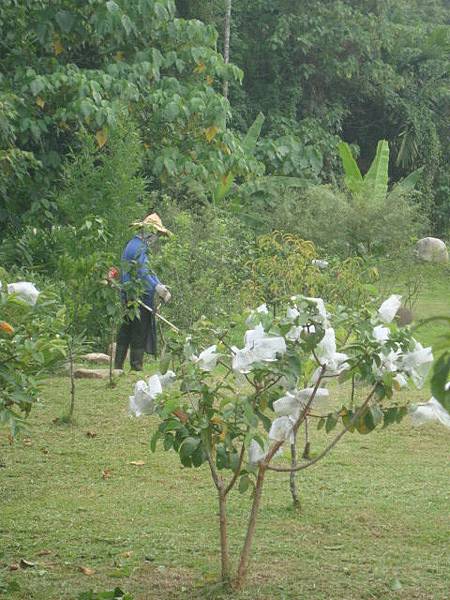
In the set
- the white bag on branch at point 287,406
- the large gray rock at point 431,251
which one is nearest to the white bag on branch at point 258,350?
the white bag on branch at point 287,406

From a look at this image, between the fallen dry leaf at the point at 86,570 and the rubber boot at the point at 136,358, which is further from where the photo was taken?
the rubber boot at the point at 136,358

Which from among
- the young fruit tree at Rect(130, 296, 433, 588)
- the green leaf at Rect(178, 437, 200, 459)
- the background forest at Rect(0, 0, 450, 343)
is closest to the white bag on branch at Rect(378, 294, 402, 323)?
the young fruit tree at Rect(130, 296, 433, 588)

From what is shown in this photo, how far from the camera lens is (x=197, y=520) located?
5223 mm

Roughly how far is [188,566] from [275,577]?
39 cm

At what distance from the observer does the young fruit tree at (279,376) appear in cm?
360

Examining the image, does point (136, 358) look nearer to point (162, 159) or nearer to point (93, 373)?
point (93, 373)

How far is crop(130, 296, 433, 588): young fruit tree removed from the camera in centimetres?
360

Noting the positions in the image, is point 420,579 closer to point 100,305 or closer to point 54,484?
point 54,484

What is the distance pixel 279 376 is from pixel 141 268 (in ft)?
15.4

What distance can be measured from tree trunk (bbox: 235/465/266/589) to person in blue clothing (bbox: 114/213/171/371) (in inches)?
177

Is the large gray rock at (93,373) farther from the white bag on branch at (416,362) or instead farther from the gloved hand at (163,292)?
the white bag on branch at (416,362)

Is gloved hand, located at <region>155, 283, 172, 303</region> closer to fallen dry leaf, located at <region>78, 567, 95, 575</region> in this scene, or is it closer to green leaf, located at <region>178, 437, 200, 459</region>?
fallen dry leaf, located at <region>78, 567, 95, 575</region>

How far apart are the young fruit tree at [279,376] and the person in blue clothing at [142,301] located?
4.52 metres

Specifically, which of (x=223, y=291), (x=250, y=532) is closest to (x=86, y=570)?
(x=250, y=532)
